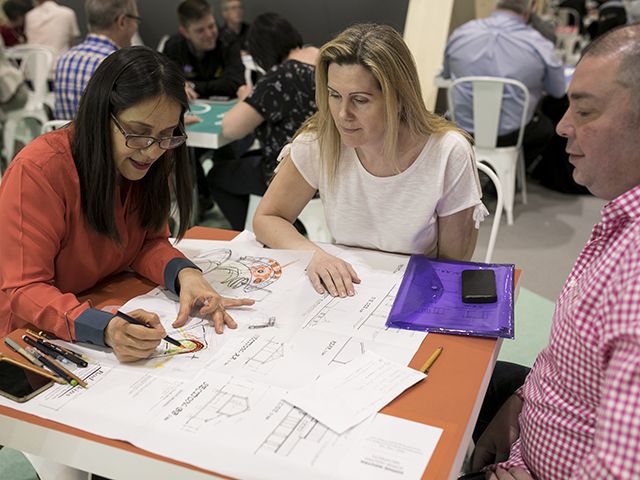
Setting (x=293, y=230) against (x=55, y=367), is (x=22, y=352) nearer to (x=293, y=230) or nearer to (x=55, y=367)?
(x=55, y=367)

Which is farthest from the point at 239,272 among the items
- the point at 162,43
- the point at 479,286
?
the point at 162,43

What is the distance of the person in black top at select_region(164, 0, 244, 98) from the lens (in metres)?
4.45

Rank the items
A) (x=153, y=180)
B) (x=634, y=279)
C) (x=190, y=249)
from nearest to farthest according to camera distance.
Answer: (x=634, y=279)
(x=153, y=180)
(x=190, y=249)

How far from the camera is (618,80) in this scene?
1.12 m

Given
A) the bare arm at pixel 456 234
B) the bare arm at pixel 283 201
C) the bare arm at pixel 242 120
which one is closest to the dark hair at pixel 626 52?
the bare arm at pixel 456 234

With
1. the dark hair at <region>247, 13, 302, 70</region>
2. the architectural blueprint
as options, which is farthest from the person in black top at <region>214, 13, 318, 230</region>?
the architectural blueprint

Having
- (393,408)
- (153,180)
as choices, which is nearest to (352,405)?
(393,408)

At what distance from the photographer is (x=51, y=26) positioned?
591 cm

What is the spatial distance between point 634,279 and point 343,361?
56 cm

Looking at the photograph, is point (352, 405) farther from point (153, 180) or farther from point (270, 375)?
point (153, 180)

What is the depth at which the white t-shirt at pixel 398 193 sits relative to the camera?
1848 millimetres

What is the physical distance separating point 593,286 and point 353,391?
1.48 feet

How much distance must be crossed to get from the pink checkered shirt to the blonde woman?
1.83ft

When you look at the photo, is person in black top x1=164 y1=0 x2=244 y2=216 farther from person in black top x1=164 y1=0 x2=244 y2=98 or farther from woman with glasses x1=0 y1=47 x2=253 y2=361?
woman with glasses x1=0 y1=47 x2=253 y2=361
